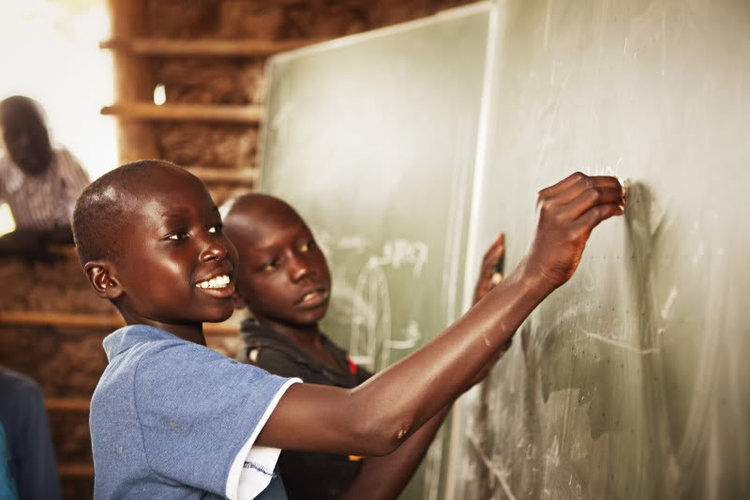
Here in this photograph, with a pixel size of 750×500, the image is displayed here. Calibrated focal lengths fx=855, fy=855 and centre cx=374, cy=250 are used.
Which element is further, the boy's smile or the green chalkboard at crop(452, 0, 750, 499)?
the boy's smile

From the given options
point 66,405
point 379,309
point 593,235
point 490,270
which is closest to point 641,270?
point 593,235

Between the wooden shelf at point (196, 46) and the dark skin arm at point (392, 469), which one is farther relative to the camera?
the wooden shelf at point (196, 46)

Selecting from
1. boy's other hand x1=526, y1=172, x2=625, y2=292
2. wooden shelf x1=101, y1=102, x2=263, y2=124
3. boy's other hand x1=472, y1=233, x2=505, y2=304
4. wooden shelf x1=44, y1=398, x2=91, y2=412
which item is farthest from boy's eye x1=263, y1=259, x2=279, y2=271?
wooden shelf x1=44, y1=398, x2=91, y2=412

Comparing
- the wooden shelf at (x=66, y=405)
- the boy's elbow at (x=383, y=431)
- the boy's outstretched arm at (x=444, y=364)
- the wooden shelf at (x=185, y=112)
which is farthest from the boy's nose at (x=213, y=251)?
the wooden shelf at (x=66, y=405)

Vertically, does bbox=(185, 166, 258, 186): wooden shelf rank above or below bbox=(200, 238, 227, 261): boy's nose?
below

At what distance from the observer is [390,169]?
280cm

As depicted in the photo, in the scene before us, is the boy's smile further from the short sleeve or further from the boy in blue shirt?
the short sleeve

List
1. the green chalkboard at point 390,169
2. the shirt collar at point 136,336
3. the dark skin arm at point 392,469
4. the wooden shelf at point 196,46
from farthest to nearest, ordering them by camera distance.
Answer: the wooden shelf at point 196,46, the green chalkboard at point 390,169, the dark skin arm at point 392,469, the shirt collar at point 136,336

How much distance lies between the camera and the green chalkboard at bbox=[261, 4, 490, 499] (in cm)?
243

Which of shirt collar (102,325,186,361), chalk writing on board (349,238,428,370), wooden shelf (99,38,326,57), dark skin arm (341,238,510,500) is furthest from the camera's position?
wooden shelf (99,38,326,57)

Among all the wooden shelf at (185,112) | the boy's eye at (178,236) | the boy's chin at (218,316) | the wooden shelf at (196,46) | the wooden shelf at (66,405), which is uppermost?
the wooden shelf at (196,46)

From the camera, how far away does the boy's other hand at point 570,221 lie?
109 cm

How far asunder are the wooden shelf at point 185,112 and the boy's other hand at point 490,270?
9.13ft

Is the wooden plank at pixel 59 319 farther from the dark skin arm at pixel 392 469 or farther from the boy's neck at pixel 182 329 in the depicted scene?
the boy's neck at pixel 182 329
